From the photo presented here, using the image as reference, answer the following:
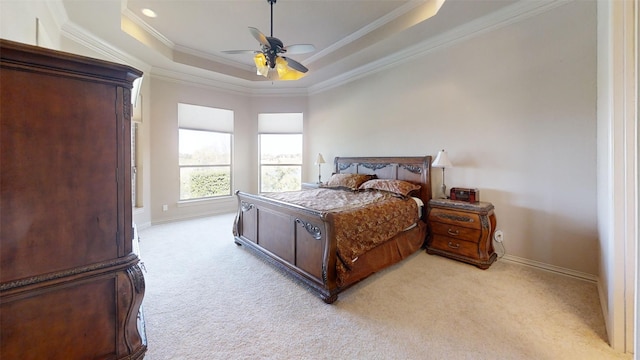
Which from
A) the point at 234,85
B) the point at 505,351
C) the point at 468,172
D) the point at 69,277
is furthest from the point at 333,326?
the point at 234,85

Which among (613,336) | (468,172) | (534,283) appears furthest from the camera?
(468,172)

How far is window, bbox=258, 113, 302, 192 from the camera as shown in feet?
19.7

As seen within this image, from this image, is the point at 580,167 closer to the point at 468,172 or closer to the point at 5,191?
the point at 468,172

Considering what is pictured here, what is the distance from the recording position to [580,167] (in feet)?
8.15

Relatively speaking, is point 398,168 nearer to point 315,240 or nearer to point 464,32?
point 464,32

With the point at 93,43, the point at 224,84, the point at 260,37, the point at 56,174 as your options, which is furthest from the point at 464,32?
the point at 93,43

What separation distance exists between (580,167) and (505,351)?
2113 mm

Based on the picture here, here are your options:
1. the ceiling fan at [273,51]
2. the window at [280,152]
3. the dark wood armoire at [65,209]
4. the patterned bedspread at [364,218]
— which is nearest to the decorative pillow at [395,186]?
the patterned bedspread at [364,218]

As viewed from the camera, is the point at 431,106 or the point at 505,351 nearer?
the point at 505,351

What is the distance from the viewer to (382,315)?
1.95 meters

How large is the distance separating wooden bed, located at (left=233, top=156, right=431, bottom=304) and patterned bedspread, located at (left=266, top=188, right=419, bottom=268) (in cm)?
8

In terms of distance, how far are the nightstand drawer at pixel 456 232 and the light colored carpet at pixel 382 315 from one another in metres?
0.33

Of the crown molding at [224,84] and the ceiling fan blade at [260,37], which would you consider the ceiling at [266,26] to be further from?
the ceiling fan blade at [260,37]

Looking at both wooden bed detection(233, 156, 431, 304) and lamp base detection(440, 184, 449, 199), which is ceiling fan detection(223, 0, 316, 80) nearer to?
wooden bed detection(233, 156, 431, 304)
